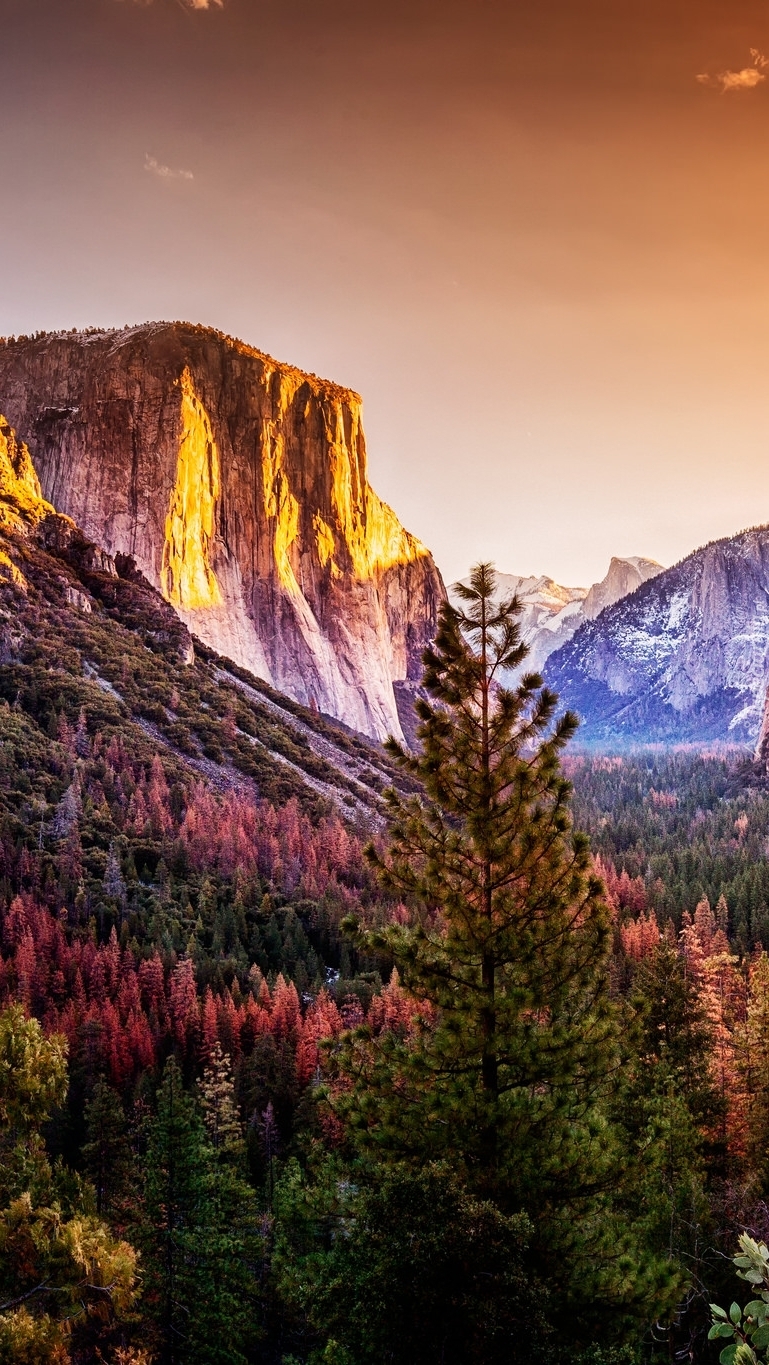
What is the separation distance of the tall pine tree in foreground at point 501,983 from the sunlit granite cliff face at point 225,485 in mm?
116013

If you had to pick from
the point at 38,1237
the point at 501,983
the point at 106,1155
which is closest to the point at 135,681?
the point at 106,1155

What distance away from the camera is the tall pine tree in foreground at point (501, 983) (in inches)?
411

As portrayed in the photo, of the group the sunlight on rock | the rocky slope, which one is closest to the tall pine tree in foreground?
the rocky slope

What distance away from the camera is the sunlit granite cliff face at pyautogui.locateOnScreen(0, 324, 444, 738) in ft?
418

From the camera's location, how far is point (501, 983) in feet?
38.5

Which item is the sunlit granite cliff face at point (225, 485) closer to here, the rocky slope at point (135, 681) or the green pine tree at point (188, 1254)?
the rocky slope at point (135, 681)

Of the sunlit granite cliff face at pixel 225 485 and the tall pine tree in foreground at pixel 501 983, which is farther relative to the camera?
the sunlit granite cliff face at pixel 225 485

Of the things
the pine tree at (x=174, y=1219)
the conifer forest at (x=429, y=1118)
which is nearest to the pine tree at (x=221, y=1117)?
the conifer forest at (x=429, y=1118)

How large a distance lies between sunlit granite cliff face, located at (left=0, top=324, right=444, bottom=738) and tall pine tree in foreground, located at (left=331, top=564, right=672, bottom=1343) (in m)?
116

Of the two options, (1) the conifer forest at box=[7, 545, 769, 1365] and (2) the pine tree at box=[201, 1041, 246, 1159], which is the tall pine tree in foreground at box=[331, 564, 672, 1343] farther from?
(2) the pine tree at box=[201, 1041, 246, 1159]

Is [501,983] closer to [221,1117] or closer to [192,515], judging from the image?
[221,1117]

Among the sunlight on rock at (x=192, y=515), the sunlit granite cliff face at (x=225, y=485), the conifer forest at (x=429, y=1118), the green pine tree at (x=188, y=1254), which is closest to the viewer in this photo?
the conifer forest at (x=429, y=1118)

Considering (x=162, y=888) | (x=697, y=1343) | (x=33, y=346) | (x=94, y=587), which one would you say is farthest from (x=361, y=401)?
(x=697, y=1343)

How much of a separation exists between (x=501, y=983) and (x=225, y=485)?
135 m
